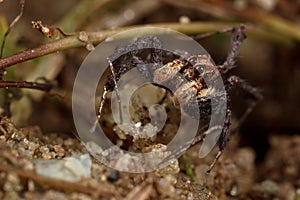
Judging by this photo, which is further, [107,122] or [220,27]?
[220,27]

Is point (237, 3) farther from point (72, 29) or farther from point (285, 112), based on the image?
point (72, 29)

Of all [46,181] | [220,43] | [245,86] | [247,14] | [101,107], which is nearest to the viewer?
[46,181]

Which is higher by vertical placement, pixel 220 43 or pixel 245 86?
pixel 220 43

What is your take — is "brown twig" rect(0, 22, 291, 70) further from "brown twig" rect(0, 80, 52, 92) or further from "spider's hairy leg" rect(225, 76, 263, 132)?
"spider's hairy leg" rect(225, 76, 263, 132)

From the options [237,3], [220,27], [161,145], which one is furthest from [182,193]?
[237,3]

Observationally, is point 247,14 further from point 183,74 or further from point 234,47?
point 183,74

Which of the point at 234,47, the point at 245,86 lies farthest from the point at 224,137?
the point at 234,47

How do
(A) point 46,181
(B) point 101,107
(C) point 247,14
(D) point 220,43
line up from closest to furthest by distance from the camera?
(A) point 46,181 < (B) point 101,107 < (C) point 247,14 < (D) point 220,43
